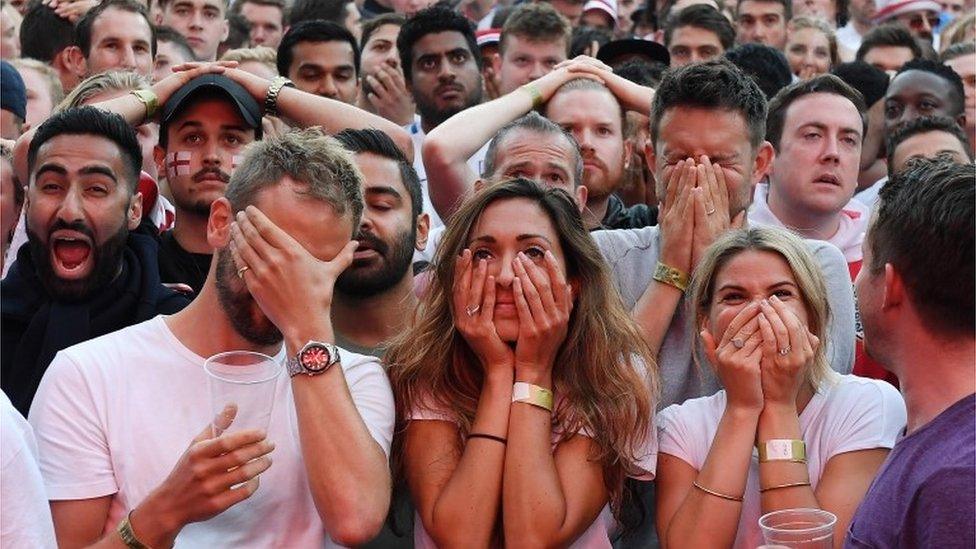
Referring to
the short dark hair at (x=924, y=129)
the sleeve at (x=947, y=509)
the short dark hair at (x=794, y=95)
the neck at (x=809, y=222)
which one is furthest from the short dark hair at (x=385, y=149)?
the short dark hair at (x=924, y=129)

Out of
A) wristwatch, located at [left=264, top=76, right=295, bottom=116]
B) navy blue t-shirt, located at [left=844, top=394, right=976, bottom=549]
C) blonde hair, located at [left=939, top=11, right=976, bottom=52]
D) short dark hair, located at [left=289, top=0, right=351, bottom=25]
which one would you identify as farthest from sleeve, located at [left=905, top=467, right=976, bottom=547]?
blonde hair, located at [left=939, top=11, right=976, bottom=52]

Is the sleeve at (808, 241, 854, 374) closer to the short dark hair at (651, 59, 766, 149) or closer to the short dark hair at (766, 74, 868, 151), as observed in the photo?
→ the short dark hair at (651, 59, 766, 149)

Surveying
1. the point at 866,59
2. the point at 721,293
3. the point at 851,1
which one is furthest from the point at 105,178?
the point at 851,1

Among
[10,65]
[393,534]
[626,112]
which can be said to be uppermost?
[10,65]

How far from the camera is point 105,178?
4.93 meters

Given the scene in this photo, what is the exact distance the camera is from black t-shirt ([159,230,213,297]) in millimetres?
5238

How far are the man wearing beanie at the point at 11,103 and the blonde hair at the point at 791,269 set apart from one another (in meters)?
3.44

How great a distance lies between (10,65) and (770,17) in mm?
5873

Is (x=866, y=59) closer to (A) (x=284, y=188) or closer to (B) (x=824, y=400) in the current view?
(B) (x=824, y=400)

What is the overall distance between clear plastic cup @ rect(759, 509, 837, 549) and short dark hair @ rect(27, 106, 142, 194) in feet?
8.16

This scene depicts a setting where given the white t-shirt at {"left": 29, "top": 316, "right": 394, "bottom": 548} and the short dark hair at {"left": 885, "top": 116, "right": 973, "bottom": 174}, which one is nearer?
the white t-shirt at {"left": 29, "top": 316, "right": 394, "bottom": 548}

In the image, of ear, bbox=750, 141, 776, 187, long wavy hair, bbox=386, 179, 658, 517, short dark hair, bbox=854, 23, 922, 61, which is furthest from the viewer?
short dark hair, bbox=854, 23, 922, 61

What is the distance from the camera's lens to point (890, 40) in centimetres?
981

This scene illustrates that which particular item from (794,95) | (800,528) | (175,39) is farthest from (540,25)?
(800,528)
